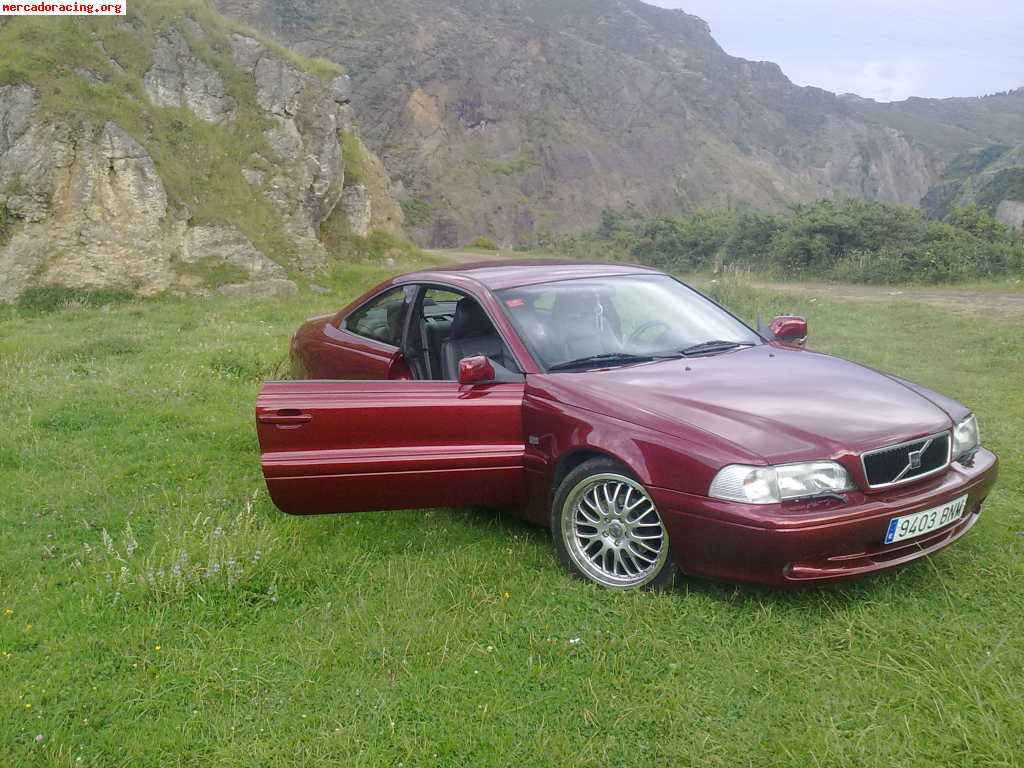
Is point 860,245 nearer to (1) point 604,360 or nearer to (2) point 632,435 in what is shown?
(1) point 604,360

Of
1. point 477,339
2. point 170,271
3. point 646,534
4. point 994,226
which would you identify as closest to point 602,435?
point 646,534

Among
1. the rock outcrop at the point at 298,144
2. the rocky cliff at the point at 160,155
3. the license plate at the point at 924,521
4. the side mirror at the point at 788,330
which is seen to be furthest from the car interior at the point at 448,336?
the rock outcrop at the point at 298,144

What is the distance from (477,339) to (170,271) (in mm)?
12988

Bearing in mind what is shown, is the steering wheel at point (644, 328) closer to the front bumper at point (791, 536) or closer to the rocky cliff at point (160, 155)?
the front bumper at point (791, 536)

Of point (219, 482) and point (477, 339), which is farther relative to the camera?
point (219, 482)

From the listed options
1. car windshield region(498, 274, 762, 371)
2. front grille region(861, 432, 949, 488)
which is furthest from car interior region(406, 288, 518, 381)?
front grille region(861, 432, 949, 488)

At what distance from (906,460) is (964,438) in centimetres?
58

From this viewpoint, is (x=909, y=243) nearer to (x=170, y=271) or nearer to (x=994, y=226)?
(x=994, y=226)

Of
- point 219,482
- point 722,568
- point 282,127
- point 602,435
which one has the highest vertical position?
point 282,127

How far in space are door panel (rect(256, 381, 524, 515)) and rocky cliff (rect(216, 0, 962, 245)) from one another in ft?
178

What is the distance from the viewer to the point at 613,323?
15.4 ft

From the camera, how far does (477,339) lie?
15.8 ft

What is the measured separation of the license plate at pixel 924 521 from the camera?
11.3ft

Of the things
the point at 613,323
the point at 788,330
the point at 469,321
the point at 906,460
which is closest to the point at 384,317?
the point at 469,321
